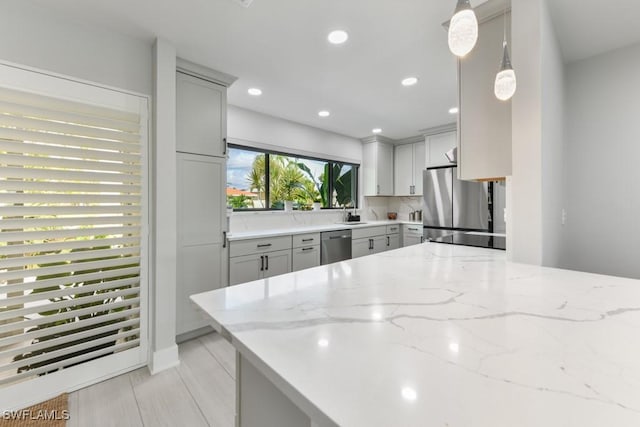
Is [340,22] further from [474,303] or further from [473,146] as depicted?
[474,303]

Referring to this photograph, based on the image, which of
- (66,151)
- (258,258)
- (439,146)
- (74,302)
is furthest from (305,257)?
(439,146)

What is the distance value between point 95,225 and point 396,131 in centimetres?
414

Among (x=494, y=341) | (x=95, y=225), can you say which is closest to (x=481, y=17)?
(x=494, y=341)

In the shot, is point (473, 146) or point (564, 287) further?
point (473, 146)

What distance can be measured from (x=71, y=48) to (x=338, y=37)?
1.79 m

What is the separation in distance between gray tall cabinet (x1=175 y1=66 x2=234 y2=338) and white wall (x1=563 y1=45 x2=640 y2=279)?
310 cm

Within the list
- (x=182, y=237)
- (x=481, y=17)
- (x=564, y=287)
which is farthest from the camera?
(x=182, y=237)

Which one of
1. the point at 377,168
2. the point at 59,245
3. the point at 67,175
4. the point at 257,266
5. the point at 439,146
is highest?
the point at 439,146

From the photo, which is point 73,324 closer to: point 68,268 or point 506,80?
point 68,268

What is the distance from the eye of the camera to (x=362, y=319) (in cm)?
74

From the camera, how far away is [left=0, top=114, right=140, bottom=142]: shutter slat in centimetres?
159

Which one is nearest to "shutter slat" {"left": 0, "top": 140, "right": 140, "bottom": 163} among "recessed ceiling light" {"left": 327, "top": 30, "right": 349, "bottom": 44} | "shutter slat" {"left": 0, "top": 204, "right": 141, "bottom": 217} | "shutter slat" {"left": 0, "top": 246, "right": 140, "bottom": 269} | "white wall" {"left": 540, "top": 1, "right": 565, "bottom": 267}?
Answer: "shutter slat" {"left": 0, "top": 204, "right": 141, "bottom": 217}

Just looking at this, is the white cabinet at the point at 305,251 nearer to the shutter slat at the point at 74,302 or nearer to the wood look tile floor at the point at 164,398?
the wood look tile floor at the point at 164,398

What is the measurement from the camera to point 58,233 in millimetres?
1708
